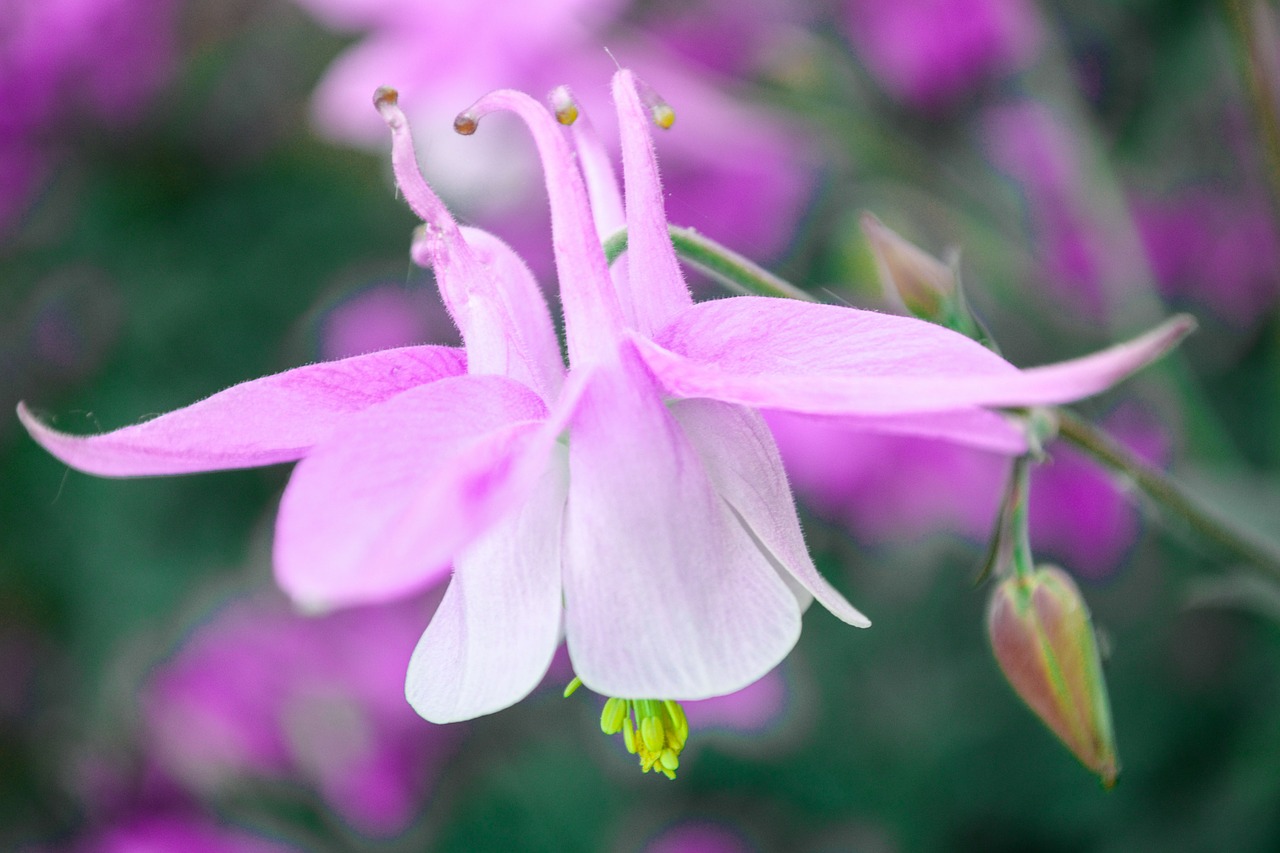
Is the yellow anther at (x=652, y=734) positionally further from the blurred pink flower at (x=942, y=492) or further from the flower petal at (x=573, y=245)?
the blurred pink flower at (x=942, y=492)

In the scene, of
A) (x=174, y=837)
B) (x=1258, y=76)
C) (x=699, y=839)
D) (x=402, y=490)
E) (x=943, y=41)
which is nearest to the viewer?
(x=402, y=490)

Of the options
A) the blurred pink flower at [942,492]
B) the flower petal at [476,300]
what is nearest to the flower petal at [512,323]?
the flower petal at [476,300]

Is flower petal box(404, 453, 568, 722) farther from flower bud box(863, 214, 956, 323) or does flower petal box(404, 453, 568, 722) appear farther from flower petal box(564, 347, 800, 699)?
flower bud box(863, 214, 956, 323)

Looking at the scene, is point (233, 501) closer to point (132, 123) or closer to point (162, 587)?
point (162, 587)

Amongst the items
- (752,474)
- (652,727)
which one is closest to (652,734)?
(652,727)

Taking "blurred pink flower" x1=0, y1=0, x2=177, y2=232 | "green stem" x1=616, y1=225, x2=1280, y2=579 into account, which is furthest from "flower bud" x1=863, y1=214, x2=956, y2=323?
"blurred pink flower" x1=0, y1=0, x2=177, y2=232

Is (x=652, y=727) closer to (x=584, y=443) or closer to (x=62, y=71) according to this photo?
(x=584, y=443)

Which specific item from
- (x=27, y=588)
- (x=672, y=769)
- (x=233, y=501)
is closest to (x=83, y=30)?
(x=233, y=501)
